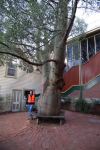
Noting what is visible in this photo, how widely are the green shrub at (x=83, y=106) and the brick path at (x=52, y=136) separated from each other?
4.23 metres

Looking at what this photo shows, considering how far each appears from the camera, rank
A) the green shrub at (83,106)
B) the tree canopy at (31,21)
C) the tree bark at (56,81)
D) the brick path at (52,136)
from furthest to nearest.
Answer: the green shrub at (83,106)
the tree bark at (56,81)
the tree canopy at (31,21)
the brick path at (52,136)

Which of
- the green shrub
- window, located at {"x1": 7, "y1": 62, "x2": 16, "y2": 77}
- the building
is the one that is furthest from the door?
the green shrub

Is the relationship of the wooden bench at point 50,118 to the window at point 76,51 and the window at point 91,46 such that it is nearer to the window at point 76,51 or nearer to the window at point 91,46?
the window at point 91,46

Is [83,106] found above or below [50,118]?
above

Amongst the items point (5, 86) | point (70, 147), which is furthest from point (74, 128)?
point (5, 86)

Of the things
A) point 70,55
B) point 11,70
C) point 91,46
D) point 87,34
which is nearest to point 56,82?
point 87,34

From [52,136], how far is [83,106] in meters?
7.39

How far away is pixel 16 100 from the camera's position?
819 inches

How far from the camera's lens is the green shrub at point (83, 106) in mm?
16614

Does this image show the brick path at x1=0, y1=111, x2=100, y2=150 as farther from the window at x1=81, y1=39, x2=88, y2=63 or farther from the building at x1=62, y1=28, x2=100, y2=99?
the window at x1=81, y1=39, x2=88, y2=63

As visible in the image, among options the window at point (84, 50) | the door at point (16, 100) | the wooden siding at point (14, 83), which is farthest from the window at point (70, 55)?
the door at point (16, 100)

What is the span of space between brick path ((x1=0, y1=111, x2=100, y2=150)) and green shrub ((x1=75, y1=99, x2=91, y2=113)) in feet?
13.9

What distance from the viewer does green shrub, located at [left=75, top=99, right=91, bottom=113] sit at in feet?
54.5

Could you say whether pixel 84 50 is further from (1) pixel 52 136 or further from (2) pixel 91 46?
(1) pixel 52 136
